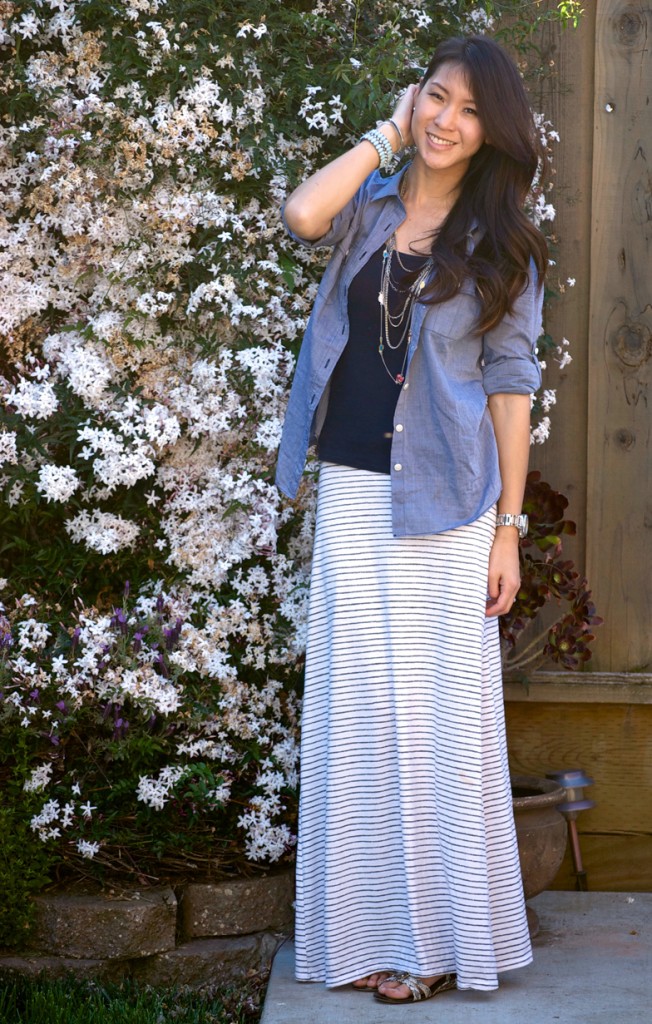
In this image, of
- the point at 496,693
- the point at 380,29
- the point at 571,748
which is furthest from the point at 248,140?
the point at 571,748

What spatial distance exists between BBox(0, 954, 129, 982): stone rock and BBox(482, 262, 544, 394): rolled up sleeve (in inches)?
61.8

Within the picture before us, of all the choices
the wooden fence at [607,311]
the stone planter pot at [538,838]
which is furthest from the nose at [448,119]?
the stone planter pot at [538,838]

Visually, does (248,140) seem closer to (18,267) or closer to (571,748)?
(18,267)

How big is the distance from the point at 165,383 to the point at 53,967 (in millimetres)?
1380

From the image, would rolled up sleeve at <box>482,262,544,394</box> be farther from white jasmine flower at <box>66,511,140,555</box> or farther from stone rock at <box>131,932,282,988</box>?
stone rock at <box>131,932,282,988</box>

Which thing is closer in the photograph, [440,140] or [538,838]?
[440,140]

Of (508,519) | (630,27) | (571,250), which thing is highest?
(630,27)

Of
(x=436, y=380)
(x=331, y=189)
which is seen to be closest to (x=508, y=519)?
(x=436, y=380)

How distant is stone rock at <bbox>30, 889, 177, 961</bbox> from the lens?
2.70 m

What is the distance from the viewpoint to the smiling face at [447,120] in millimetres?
2391

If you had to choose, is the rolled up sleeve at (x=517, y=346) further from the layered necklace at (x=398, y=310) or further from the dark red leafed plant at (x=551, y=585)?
the dark red leafed plant at (x=551, y=585)

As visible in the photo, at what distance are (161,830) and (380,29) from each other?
6.67 feet

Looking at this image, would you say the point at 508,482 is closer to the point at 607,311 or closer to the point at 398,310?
the point at 398,310

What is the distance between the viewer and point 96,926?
269 cm
